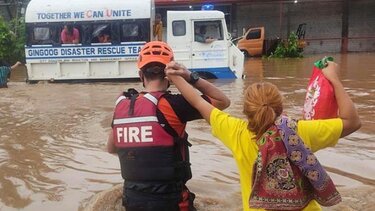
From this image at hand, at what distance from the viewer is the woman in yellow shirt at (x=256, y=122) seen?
90.4 inches

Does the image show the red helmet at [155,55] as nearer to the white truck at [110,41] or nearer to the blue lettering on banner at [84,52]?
the white truck at [110,41]

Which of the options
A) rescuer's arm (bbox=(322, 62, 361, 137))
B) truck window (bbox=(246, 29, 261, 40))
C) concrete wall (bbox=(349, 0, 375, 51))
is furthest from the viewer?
concrete wall (bbox=(349, 0, 375, 51))

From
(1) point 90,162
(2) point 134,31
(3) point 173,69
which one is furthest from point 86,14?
(3) point 173,69

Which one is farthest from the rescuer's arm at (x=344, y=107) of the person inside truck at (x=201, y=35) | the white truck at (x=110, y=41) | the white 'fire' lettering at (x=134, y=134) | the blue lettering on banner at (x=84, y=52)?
the blue lettering on banner at (x=84, y=52)

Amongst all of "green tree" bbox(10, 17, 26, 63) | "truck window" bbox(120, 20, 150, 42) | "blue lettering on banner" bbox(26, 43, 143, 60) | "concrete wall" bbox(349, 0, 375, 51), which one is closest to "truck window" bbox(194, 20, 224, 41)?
"truck window" bbox(120, 20, 150, 42)

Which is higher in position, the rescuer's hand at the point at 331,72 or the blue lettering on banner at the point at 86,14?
the blue lettering on banner at the point at 86,14

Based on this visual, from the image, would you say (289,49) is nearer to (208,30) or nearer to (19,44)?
(208,30)

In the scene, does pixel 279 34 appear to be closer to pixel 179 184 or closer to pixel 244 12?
pixel 244 12

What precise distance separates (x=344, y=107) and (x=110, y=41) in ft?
44.6

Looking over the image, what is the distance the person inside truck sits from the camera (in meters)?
15.0

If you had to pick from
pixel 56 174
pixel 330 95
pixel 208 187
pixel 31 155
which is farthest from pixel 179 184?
pixel 31 155

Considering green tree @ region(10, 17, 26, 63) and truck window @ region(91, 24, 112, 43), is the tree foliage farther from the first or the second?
green tree @ region(10, 17, 26, 63)

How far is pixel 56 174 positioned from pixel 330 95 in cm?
402

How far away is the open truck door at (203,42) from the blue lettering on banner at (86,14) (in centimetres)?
158
